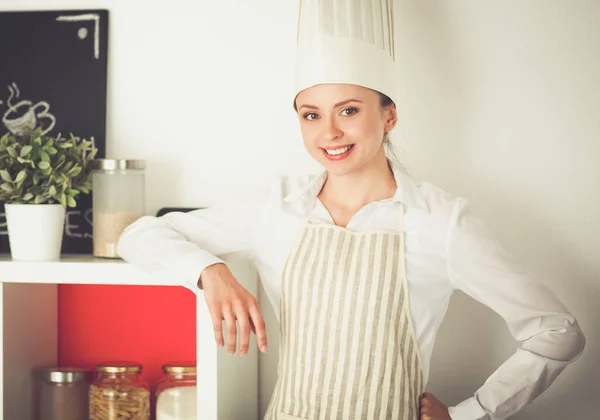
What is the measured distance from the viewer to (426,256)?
1228 mm

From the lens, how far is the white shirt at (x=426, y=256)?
116cm

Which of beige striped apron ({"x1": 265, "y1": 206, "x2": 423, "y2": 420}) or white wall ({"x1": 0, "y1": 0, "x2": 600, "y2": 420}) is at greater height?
white wall ({"x1": 0, "y1": 0, "x2": 600, "y2": 420})

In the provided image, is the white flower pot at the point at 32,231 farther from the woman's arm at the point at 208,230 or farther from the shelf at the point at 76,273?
the woman's arm at the point at 208,230

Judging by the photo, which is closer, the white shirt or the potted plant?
the white shirt

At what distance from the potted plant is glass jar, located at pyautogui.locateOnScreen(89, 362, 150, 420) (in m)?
0.27

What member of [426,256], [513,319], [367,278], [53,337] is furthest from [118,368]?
[513,319]

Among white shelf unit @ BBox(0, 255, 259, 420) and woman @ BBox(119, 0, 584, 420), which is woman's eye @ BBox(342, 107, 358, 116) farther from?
white shelf unit @ BBox(0, 255, 259, 420)

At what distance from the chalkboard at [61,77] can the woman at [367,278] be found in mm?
421

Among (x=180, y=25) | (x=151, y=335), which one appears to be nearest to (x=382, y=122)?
(x=180, y=25)

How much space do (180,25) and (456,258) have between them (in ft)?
2.87

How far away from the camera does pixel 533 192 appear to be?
1497 mm

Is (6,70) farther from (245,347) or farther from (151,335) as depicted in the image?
(245,347)

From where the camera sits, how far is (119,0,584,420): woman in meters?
1.17

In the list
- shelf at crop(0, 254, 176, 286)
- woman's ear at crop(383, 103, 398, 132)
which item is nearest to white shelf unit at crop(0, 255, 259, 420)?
shelf at crop(0, 254, 176, 286)
